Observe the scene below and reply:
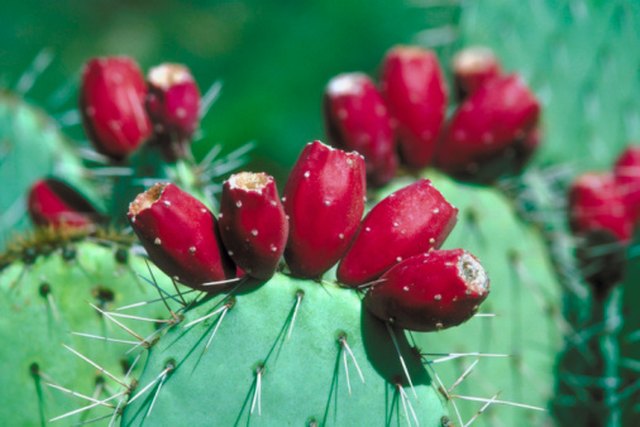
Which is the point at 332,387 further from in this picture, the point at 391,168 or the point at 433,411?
the point at 391,168

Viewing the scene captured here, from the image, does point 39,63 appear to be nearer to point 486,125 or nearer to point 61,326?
point 486,125

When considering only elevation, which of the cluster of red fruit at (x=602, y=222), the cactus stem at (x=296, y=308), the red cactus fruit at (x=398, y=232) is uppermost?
the red cactus fruit at (x=398, y=232)

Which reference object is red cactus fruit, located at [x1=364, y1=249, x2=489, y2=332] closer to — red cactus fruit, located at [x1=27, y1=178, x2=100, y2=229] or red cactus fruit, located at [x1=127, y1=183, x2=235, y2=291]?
red cactus fruit, located at [x1=127, y1=183, x2=235, y2=291]

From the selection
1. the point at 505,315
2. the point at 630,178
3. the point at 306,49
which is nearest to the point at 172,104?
the point at 505,315

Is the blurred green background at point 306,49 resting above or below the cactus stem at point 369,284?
below

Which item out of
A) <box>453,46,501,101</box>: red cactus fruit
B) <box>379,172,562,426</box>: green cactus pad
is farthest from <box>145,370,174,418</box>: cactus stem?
<box>453,46,501,101</box>: red cactus fruit

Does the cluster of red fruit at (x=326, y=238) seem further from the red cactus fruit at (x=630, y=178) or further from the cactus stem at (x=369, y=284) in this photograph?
the red cactus fruit at (x=630, y=178)

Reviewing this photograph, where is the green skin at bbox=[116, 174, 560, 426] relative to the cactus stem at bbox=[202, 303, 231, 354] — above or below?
below

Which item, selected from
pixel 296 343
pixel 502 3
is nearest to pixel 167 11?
pixel 502 3

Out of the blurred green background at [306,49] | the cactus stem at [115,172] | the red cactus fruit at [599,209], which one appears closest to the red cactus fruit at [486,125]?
the red cactus fruit at [599,209]
